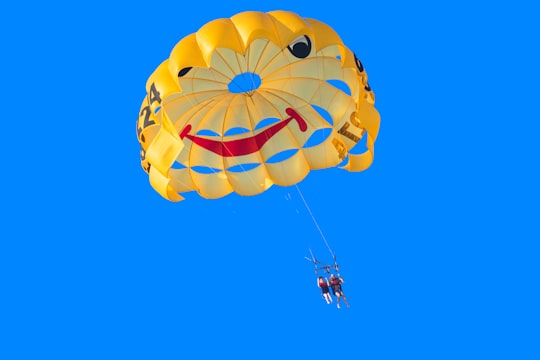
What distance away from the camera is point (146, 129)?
20016 millimetres

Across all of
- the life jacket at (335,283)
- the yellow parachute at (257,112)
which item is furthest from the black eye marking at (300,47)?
the life jacket at (335,283)

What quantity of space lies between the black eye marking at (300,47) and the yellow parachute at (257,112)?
19 mm

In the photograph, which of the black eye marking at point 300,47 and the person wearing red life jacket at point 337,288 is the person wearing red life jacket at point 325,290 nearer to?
the person wearing red life jacket at point 337,288

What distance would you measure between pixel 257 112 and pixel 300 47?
6.70 feet

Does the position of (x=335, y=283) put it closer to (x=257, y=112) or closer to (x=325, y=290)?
(x=325, y=290)

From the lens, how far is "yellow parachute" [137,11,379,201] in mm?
19125

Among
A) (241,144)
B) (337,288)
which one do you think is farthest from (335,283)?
(241,144)

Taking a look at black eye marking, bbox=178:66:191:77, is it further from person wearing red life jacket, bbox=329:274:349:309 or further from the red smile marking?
person wearing red life jacket, bbox=329:274:349:309

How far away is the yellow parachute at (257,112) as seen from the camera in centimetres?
1912

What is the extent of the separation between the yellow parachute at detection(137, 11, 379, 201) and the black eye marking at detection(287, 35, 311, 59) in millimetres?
19

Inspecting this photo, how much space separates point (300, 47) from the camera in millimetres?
19047

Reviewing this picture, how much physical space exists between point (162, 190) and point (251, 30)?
404cm

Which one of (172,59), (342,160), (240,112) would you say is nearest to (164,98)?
(172,59)

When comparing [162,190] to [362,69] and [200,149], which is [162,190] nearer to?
[200,149]
